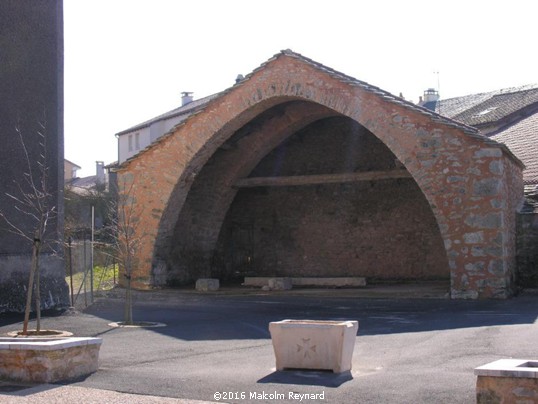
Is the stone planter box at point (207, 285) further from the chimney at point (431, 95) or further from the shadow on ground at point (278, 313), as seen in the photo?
the chimney at point (431, 95)

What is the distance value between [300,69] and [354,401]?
12355 mm

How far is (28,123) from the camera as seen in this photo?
595 inches

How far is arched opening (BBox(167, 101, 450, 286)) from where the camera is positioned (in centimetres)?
2119

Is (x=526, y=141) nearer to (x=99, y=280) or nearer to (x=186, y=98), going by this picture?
(x=99, y=280)

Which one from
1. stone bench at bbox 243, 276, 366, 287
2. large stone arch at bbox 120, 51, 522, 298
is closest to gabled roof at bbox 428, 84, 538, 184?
large stone arch at bbox 120, 51, 522, 298

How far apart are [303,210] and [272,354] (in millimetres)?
13922

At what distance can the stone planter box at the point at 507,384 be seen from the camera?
19.0 ft

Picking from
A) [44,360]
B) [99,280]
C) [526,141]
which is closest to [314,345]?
[44,360]

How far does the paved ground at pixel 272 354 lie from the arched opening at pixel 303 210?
4.39 meters

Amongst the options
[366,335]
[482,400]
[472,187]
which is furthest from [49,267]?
[482,400]

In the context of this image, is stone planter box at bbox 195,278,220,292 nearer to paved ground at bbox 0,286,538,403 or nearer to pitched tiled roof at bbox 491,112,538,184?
paved ground at bbox 0,286,538,403

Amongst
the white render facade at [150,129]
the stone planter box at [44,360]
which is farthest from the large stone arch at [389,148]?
the white render facade at [150,129]

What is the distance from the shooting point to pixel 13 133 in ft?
48.5

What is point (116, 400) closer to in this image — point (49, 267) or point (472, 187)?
point (49, 267)
